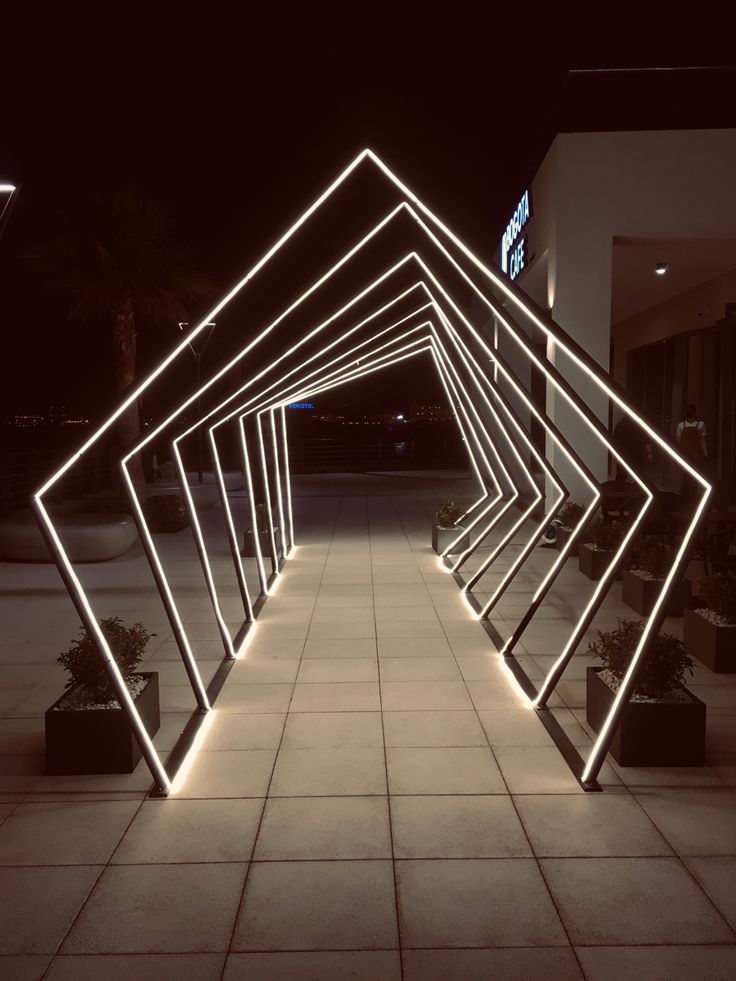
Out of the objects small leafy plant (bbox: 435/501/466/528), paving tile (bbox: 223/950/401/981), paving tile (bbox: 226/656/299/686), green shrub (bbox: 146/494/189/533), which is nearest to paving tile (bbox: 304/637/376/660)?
paving tile (bbox: 226/656/299/686)

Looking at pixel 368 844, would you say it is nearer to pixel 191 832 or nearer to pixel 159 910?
pixel 191 832

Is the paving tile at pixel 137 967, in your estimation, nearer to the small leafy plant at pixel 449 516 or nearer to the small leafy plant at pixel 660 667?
the small leafy plant at pixel 660 667

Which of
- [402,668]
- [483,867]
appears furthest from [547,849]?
[402,668]

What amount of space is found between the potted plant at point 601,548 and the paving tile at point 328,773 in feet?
18.6

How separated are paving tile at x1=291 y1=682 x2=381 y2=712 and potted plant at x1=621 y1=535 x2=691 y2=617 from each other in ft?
10.7

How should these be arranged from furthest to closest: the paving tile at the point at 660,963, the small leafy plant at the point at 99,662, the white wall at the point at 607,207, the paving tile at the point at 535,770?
the white wall at the point at 607,207 < the small leafy plant at the point at 99,662 < the paving tile at the point at 535,770 < the paving tile at the point at 660,963

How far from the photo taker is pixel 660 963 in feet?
10.1

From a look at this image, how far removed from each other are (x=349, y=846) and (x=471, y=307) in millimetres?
26628

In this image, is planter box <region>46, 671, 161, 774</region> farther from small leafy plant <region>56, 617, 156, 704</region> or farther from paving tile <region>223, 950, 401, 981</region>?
paving tile <region>223, 950, 401, 981</region>

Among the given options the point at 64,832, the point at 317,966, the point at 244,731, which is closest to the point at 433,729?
the point at 244,731

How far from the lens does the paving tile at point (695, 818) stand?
388 cm

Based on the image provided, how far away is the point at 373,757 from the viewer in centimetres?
497

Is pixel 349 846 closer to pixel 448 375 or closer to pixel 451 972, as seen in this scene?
pixel 451 972

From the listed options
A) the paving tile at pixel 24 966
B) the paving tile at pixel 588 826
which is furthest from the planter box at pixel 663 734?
the paving tile at pixel 24 966
